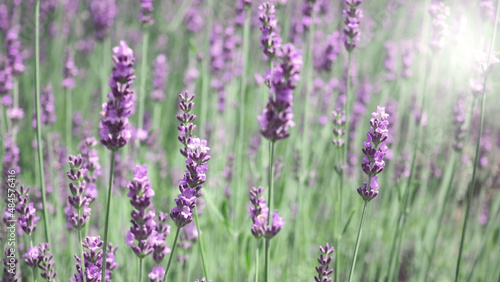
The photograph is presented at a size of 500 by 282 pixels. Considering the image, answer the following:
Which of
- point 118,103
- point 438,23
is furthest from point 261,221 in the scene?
point 438,23

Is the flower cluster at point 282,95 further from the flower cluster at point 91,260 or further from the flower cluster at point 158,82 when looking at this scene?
the flower cluster at point 158,82

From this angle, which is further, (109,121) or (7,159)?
(7,159)

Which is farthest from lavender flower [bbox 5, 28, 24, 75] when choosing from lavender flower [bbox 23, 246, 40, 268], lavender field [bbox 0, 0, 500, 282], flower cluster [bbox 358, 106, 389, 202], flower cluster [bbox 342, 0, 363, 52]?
flower cluster [bbox 358, 106, 389, 202]

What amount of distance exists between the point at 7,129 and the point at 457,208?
355 centimetres

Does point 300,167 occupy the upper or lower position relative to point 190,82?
lower

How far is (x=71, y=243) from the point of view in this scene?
8.09 ft

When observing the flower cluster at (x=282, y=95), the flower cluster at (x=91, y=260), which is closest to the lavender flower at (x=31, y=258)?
the flower cluster at (x=91, y=260)

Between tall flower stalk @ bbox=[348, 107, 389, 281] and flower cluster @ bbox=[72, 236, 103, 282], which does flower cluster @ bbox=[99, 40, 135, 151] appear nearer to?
flower cluster @ bbox=[72, 236, 103, 282]

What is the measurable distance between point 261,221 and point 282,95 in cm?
39

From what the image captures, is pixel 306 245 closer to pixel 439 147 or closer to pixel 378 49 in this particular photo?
pixel 439 147

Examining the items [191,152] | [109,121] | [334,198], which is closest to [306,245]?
[334,198]

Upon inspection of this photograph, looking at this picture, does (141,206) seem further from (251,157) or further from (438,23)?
(251,157)

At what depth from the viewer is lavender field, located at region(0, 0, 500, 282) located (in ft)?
4.42

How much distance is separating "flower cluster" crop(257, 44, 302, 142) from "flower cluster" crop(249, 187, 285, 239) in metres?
0.21
